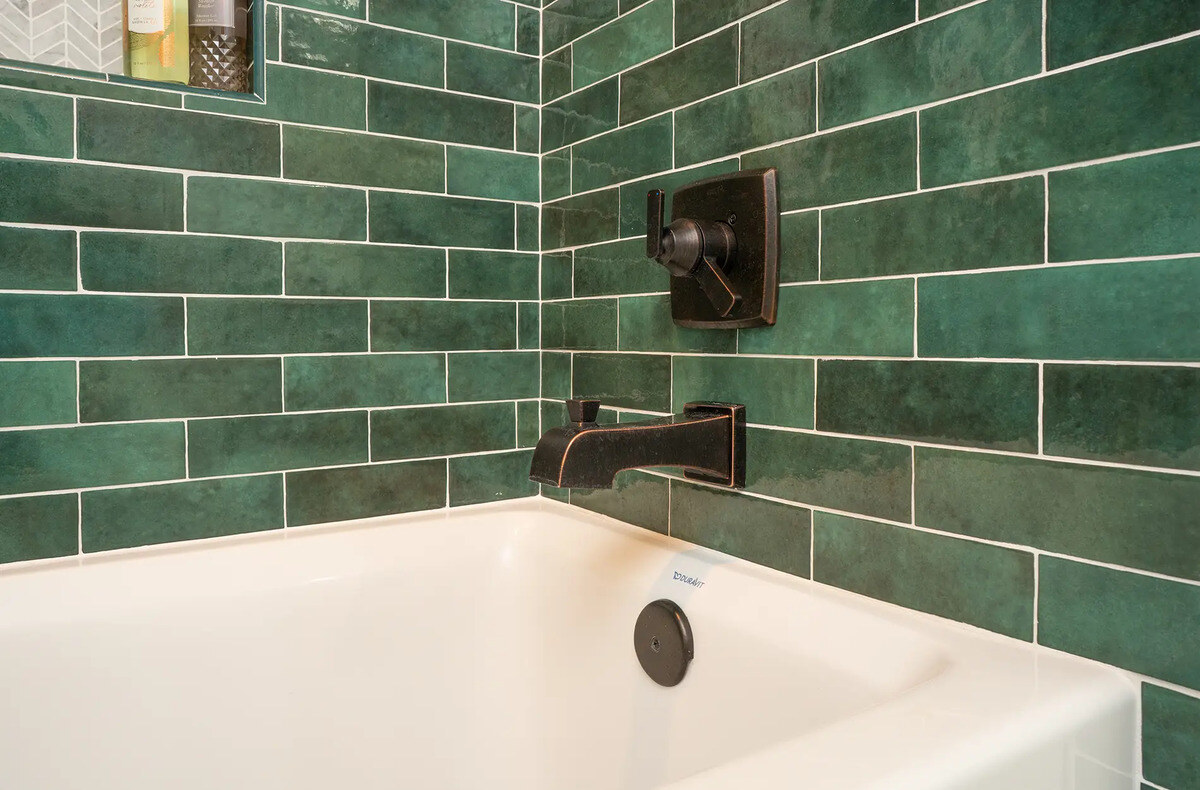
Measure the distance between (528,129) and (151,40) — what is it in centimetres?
55

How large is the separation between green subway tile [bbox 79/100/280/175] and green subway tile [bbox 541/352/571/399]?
0.50m

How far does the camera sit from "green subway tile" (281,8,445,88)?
116 centimetres

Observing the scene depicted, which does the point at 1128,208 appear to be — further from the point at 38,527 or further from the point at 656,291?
the point at 38,527

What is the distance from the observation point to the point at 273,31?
1.14 meters

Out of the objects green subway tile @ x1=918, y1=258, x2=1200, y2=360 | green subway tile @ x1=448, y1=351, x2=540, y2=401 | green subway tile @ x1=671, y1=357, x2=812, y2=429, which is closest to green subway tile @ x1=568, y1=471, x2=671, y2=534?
green subway tile @ x1=671, y1=357, x2=812, y2=429

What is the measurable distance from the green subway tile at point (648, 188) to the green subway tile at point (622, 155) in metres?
0.02

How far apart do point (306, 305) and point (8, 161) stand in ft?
1.23

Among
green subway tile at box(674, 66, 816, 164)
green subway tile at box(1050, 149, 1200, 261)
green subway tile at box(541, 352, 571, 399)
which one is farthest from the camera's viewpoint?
green subway tile at box(541, 352, 571, 399)

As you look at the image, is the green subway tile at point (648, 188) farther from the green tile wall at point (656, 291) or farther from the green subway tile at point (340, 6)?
the green subway tile at point (340, 6)

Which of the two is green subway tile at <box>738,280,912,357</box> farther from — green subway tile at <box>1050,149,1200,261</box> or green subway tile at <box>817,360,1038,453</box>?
green subway tile at <box>1050,149,1200,261</box>

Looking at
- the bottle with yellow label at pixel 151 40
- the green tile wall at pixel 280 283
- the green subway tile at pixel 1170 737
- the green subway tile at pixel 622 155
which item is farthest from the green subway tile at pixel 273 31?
the green subway tile at pixel 1170 737

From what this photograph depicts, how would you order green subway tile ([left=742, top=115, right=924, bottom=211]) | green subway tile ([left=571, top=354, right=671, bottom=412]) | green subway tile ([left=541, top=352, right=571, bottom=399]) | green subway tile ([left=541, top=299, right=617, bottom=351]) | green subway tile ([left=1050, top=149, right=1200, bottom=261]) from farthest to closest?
1. green subway tile ([left=541, top=352, right=571, bottom=399])
2. green subway tile ([left=541, top=299, right=617, bottom=351])
3. green subway tile ([left=571, top=354, right=671, bottom=412])
4. green subway tile ([left=742, top=115, right=924, bottom=211])
5. green subway tile ([left=1050, top=149, right=1200, bottom=261])

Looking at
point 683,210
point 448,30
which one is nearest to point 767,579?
point 683,210

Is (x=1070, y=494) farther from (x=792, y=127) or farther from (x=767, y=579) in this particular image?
(x=792, y=127)
